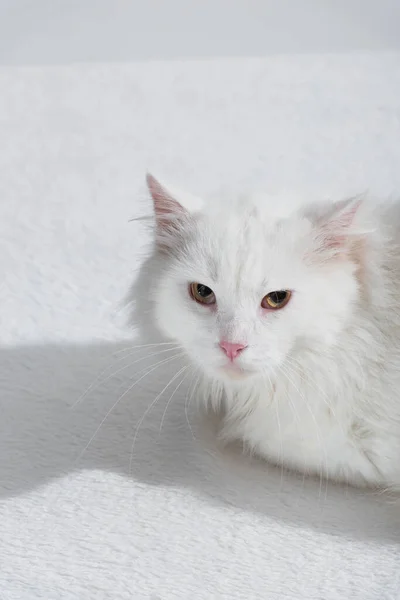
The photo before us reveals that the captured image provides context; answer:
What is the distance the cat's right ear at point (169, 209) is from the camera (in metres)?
1.44

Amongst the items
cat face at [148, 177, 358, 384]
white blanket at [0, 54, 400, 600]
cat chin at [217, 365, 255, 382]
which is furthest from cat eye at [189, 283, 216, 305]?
white blanket at [0, 54, 400, 600]

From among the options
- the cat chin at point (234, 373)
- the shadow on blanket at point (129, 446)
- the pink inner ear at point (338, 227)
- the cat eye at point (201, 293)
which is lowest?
the shadow on blanket at point (129, 446)

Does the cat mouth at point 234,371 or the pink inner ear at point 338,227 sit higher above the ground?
the pink inner ear at point 338,227

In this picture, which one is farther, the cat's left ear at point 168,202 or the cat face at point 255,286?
the cat's left ear at point 168,202

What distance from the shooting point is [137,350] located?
67.3 inches

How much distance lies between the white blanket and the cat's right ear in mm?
106

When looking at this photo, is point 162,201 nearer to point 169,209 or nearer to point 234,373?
point 169,209

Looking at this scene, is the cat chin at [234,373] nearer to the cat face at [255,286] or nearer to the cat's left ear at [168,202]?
the cat face at [255,286]

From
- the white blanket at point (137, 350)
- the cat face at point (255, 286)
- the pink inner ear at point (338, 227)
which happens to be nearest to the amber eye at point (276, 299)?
the cat face at point (255, 286)

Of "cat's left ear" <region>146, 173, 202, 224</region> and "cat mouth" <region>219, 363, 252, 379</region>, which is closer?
"cat mouth" <region>219, 363, 252, 379</region>

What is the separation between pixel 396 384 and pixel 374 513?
0.20 metres

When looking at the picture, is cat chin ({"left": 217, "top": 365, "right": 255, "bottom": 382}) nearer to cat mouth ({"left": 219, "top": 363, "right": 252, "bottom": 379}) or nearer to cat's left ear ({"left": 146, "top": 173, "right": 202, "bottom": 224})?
cat mouth ({"left": 219, "top": 363, "right": 252, "bottom": 379})

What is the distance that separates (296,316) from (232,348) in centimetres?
11

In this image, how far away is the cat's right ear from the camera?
1444 mm
